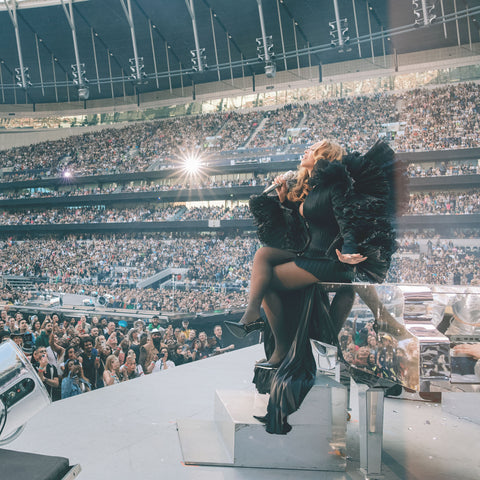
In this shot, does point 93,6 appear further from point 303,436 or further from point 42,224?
point 303,436

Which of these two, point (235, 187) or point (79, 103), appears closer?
point (235, 187)

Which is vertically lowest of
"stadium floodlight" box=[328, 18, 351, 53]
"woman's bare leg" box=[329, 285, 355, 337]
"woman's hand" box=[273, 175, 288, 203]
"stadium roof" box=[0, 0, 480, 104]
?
"woman's bare leg" box=[329, 285, 355, 337]

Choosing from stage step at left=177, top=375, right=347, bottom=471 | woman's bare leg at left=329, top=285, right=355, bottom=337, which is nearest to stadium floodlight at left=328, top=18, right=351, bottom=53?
woman's bare leg at left=329, top=285, right=355, bottom=337

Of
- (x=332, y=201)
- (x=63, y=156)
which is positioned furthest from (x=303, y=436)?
(x=63, y=156)

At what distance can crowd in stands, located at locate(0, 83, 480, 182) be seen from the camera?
18.4 metres

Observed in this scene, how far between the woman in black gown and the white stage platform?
0.70m

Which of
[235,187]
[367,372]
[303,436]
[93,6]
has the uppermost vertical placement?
[93,6]

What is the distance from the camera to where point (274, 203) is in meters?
2.79

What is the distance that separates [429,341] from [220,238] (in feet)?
59.6

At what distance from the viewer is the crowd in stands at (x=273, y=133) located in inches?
723

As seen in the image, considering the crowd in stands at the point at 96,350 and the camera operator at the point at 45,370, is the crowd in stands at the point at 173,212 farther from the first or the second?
the camera operator at the point at 45,370

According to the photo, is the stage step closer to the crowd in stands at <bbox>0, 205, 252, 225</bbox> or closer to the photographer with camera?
the photographer with camera

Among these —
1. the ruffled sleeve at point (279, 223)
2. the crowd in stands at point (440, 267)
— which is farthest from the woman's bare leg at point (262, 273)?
the crowd in stands at point (440, 267)

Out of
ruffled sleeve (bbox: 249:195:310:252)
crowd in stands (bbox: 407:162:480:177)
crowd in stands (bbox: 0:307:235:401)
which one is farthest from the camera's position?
crowd in stands (bbox: 407:162:480:177)
